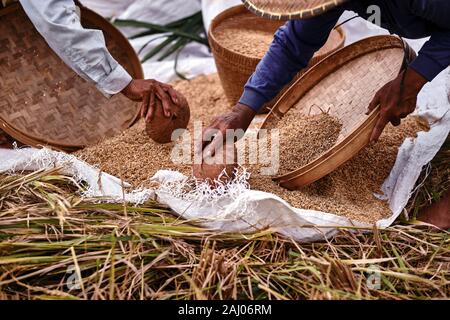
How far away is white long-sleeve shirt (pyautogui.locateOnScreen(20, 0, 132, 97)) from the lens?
188 centimetres

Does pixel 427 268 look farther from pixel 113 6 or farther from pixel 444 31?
pixel 113 6

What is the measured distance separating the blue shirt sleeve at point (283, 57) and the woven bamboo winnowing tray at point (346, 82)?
0.69 ft

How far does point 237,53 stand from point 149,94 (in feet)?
1.95

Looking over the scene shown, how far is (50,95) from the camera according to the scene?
2.40 metres

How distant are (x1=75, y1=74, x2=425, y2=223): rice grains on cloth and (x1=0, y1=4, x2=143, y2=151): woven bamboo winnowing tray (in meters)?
0.17

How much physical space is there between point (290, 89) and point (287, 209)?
69 cm

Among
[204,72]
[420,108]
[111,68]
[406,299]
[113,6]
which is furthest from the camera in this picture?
[113,6]

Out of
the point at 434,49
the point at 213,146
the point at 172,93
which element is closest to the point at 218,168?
the point at 213,146

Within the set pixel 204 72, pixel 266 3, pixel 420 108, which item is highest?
pixel 266 3

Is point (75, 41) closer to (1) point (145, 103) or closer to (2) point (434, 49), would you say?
(1) point (145, 103)

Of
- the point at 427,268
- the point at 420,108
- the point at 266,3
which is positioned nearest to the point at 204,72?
the point at 420,108

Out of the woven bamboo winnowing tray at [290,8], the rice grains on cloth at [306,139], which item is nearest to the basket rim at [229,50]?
the rice grains on cloth at [306,139]

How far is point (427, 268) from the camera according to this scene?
1694mm

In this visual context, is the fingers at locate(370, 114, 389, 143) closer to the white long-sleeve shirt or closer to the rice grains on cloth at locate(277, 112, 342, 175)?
the rice grains on cloth at locate(277, 112, 342, 175)
